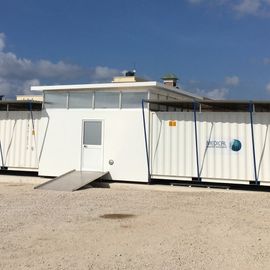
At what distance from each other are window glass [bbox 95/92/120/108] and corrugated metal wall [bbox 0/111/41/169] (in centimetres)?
278

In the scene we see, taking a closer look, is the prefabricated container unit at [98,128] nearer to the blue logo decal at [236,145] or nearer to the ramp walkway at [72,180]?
the ramp walkway at [72,180]

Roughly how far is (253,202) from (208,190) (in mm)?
2408

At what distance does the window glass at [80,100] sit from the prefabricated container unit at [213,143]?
8.81 ft

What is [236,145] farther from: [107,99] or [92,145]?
[92,145]

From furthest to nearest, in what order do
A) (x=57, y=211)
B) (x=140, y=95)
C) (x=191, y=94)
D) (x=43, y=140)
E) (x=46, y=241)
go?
(x=191, y=94) < (x=43, y=140) < (x=140, y=95) < (x=57, y=211) < (x=46, y=241)

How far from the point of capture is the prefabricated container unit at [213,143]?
14578mm

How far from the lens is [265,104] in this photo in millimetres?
14516

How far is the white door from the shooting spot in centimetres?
1675

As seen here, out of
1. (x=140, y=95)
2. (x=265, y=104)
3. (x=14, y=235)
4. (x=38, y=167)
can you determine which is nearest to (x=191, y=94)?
(x=140, y=95)

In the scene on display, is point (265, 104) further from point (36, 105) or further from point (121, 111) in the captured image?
point (36, 105)

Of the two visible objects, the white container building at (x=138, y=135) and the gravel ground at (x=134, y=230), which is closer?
the gravel ground at (x=134, y=230)

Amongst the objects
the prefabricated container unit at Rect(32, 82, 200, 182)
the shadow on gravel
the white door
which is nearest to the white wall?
the prefabricated container unit at Rect(32, 82, 200, 182)

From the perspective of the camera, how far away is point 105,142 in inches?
657

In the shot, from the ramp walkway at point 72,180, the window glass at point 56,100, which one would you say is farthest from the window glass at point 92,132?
the window glass at point 56,100
